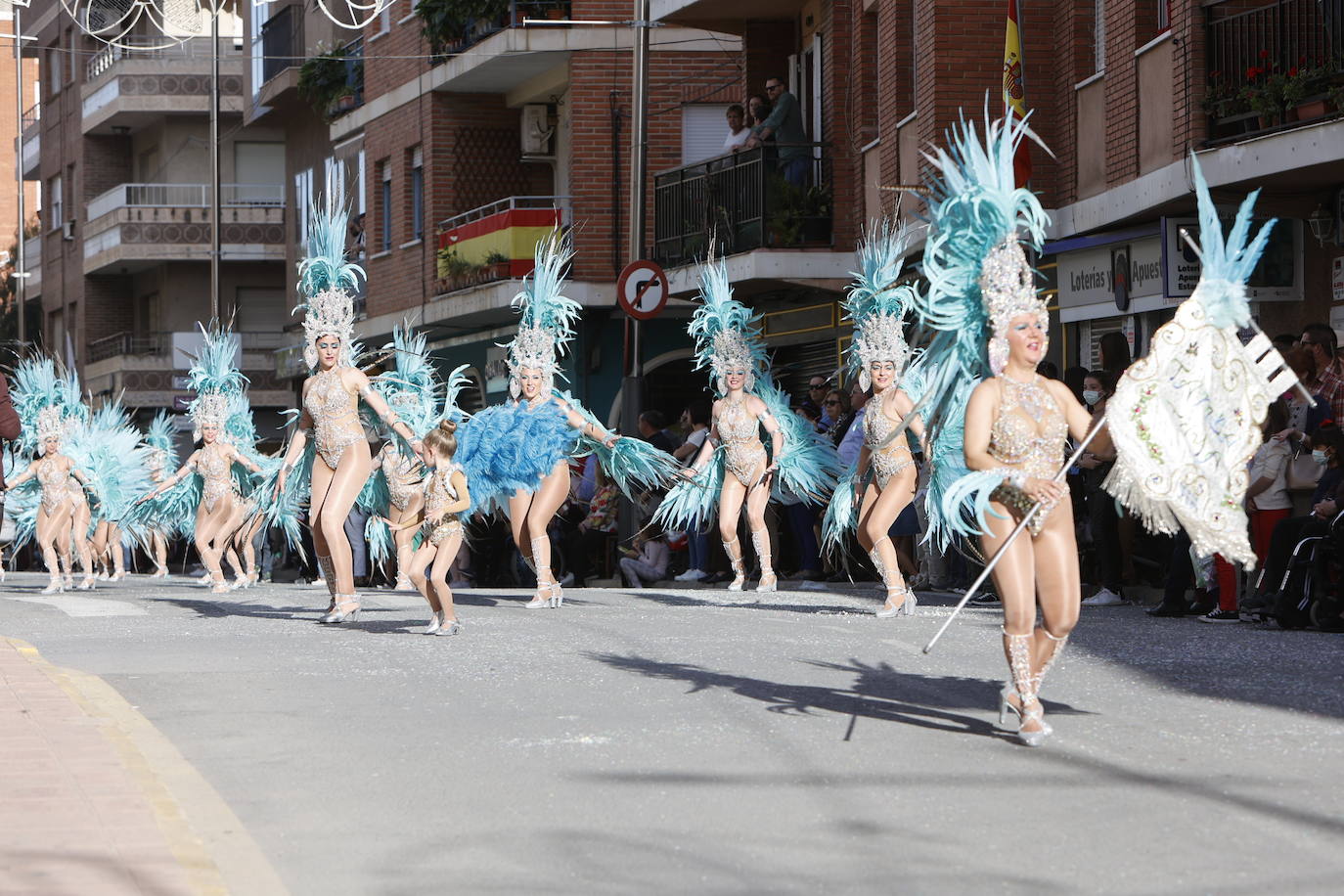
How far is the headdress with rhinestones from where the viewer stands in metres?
16.0

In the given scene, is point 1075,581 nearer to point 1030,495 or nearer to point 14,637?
point 1030,495

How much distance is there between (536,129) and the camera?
3688cm

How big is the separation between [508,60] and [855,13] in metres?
8.33

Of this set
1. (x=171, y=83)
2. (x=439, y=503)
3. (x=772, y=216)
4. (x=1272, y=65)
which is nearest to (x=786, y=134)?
(x=772, y=216)

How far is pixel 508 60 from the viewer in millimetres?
34969

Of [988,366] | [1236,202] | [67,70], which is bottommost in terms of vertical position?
[988,366]

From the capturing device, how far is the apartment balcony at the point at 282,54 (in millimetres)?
46844

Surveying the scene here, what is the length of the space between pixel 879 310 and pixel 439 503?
4385 mm

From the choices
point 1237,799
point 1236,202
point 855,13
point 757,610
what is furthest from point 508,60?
point 1237,799

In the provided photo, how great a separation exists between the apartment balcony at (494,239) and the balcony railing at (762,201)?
12.5ft

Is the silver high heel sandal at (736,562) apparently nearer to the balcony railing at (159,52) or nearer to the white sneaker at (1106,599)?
the white sneaker at (1106,599)

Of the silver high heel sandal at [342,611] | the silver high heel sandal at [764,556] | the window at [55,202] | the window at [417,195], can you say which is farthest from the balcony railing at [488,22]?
the window at [55,202]

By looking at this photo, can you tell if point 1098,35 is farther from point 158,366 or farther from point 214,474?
point 158,366

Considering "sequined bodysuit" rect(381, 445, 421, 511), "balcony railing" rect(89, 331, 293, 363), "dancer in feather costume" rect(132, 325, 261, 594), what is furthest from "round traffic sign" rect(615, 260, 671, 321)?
"balcony railing" rect(89, 331, 293, 363)
